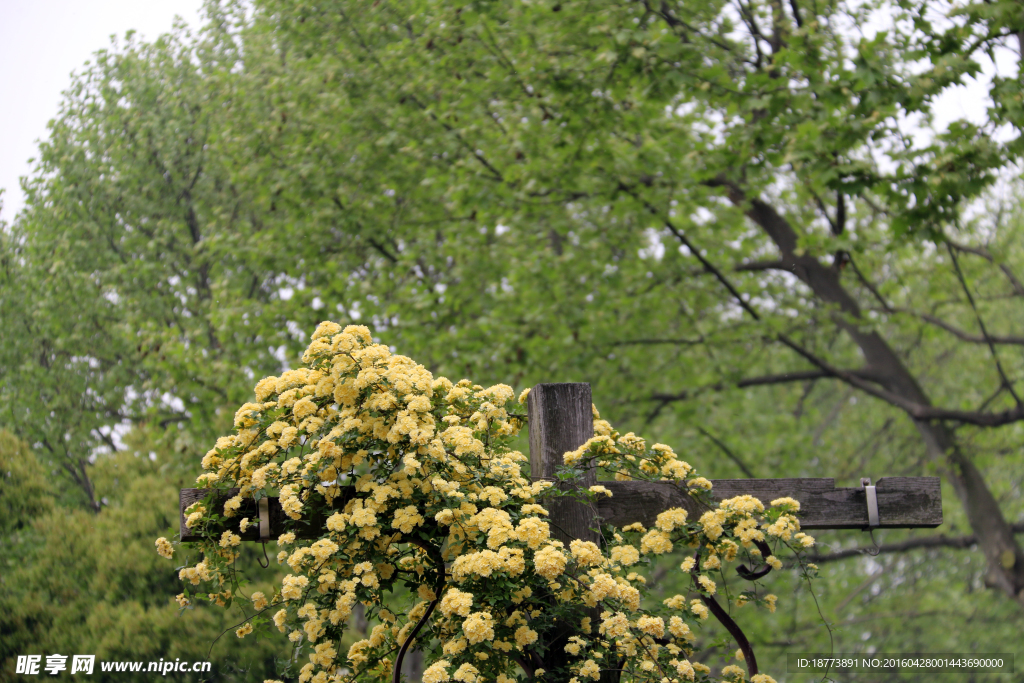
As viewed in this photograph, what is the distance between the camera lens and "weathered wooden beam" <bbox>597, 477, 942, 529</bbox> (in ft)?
10.3

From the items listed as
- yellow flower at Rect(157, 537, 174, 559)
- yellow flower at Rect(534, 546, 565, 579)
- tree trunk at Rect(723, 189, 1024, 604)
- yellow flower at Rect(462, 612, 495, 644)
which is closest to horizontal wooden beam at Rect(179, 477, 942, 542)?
yellow flower at Rect(534, 546, 565, 579)

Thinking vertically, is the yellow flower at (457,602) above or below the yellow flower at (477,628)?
above

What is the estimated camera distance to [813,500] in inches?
127

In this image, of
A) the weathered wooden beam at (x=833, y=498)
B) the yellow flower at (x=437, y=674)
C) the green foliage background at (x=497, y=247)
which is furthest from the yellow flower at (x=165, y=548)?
the green foliage background at (x=497, y=247)

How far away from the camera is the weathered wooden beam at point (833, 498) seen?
3137 millimetres

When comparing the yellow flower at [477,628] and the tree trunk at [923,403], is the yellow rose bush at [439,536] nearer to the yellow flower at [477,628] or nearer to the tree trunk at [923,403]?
the yellow flower at [477,628]

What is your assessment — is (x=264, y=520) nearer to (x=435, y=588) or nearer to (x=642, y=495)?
(x=435, y=588)

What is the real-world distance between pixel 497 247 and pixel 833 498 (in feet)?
19.2

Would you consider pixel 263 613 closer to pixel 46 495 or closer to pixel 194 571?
pixel 194 571

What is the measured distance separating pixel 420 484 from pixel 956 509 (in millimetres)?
15079

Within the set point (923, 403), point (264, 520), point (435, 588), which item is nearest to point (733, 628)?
point (435, 588)

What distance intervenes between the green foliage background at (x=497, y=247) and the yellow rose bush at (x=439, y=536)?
3.53 metres

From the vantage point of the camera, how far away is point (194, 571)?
279 centimetres

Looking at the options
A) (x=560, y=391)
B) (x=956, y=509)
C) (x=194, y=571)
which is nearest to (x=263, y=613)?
(x=194, y=571)
